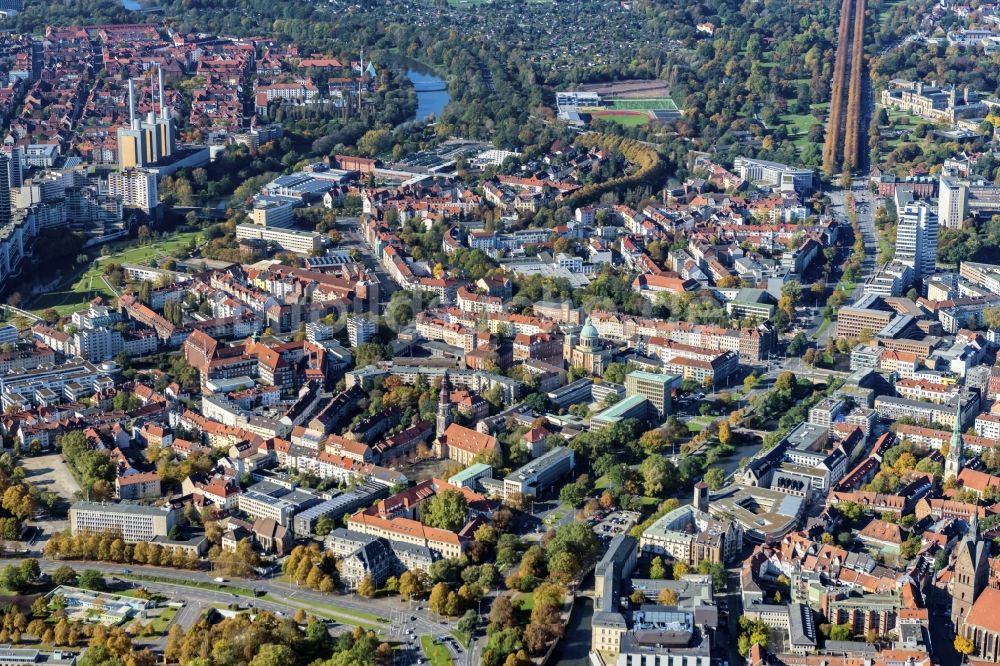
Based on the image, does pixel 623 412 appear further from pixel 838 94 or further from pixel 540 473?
pixel 838 94

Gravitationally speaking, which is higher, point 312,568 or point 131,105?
point 131,105

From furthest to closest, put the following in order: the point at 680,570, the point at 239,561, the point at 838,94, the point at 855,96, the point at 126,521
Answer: the point at 838,94 → the point at 855,96 → the point at 126,521 → the point at 239,561 → the point at 680,570

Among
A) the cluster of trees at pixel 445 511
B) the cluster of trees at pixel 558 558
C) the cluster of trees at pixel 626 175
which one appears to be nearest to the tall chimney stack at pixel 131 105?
the cluster of trees at pixel 626 175

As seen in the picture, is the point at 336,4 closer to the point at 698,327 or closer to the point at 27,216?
the point at 27,216

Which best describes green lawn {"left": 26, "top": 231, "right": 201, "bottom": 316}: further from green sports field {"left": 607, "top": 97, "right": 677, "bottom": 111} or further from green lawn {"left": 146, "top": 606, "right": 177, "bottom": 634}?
green sports field {"left": 607, "top": 97, "right": 677, "bottom": 111}

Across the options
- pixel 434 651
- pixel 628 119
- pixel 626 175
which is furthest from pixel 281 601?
pixel 628 119

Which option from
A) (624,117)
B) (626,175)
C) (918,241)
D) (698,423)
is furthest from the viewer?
(624,117)
